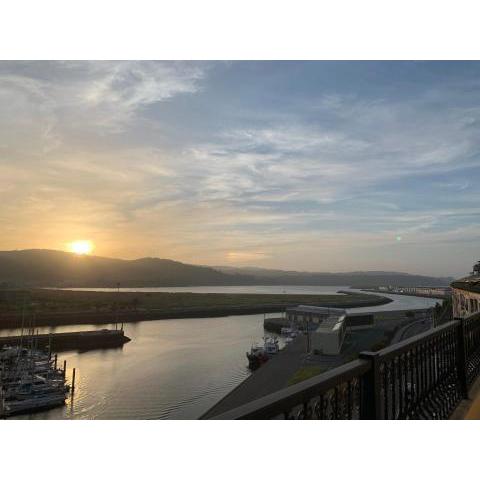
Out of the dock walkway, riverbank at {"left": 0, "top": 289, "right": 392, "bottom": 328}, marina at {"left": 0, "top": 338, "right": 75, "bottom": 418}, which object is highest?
the dock walkway

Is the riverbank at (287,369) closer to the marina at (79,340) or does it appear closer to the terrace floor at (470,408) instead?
the terrace floor at (470,408)

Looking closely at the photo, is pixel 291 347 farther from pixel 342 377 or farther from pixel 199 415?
pixel 342 377

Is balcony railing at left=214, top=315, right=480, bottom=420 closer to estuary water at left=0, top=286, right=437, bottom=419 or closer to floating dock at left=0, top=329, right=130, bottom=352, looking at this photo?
estuary water at left=0, top=286, right=437, bottom=419

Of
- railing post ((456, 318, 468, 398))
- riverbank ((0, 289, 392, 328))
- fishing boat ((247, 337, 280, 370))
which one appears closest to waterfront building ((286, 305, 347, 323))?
riverbank ((0, 289, 392, 328))

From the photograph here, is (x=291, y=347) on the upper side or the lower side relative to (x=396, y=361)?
lower

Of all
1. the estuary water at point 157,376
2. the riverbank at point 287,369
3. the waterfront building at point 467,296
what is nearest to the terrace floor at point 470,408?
the riverbank at point 287,369
